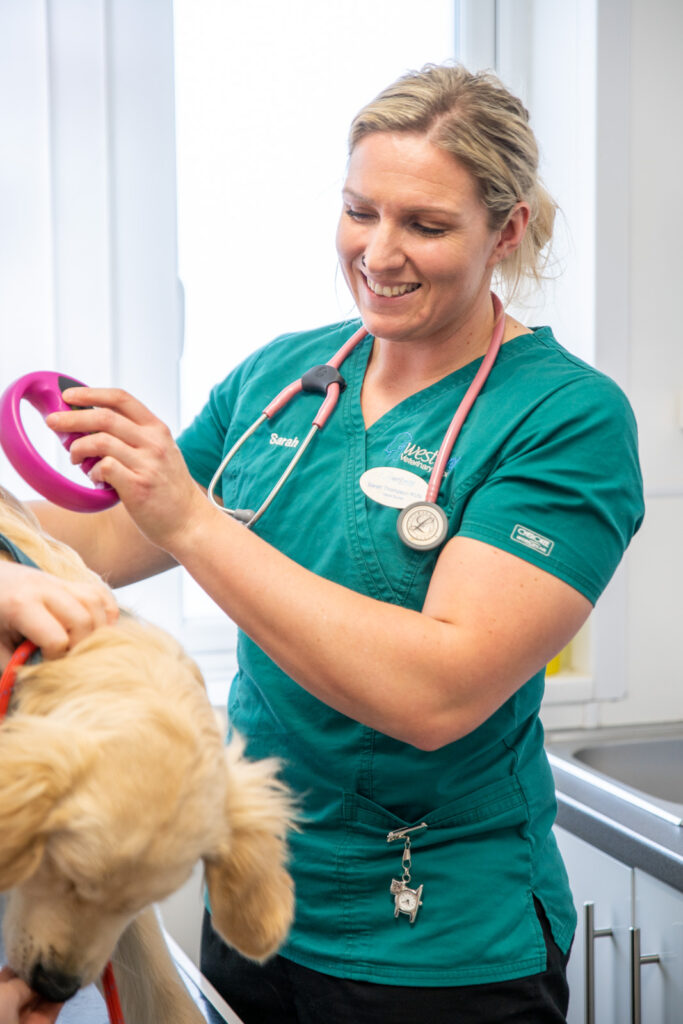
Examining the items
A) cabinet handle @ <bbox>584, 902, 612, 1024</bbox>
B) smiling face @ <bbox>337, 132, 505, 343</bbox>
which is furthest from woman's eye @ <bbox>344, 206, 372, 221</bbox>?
cabinet handle @ <bbox>584, 902, 612, 1024</bbox>

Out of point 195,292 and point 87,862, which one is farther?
point 195,292

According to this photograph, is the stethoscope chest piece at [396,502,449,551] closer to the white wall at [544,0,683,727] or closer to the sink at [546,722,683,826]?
the sink at [546,722,683,826]

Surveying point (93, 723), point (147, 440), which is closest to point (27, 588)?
point (93, 723)

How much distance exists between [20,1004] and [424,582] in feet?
1.97

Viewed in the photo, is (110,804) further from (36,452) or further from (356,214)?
(356,214)

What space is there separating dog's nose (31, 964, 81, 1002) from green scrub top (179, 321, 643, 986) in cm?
41

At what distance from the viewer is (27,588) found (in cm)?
82

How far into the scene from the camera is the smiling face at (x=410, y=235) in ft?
3.93

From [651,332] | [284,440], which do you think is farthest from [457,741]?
[651,332]

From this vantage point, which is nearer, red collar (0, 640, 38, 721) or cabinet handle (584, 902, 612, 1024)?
red collar (0, 640, 38, 721)

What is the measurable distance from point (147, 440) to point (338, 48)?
5.71ft

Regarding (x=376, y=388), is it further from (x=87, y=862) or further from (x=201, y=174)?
(x=201, y=174)

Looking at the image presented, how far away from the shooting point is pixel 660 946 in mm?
1775

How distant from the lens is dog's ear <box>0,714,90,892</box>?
741 millimetres
